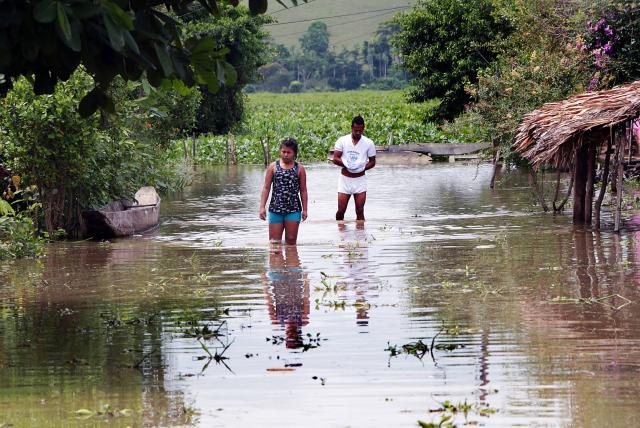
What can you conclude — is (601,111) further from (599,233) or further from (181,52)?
(181,52)

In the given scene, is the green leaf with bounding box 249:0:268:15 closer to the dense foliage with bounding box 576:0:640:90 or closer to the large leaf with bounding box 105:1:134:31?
the large leaf with bounding box 105:1:134:31

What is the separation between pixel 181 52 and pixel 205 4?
58 cm

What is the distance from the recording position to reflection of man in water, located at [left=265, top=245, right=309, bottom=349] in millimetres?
9367

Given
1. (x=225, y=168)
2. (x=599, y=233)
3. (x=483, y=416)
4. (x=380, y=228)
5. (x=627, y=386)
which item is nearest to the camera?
(x=483, y=416)

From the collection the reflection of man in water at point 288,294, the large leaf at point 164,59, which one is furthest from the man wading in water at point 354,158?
the large leaf at point 164,59

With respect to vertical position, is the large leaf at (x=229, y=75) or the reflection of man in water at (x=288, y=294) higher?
the large leaf at (x=229, y=75)

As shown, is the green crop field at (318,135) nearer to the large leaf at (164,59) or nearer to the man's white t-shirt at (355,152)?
the man's white t-shirt at (355,152)

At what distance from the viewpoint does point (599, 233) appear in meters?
16.3

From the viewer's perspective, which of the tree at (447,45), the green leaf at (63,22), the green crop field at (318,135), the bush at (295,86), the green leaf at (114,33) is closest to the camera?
the green leaf at (63,22)

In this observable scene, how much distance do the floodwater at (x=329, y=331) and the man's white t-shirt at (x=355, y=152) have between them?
1.33 m

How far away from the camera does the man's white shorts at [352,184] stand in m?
18.3

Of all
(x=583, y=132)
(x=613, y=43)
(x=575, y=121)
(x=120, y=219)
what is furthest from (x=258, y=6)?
(x=613, y=43)

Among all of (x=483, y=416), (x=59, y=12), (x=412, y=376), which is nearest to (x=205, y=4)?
(x=59, y=12)

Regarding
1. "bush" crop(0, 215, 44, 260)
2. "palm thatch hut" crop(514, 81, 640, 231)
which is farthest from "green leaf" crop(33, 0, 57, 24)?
"palm thatch hut" crop(514, 81, 640, 231)
